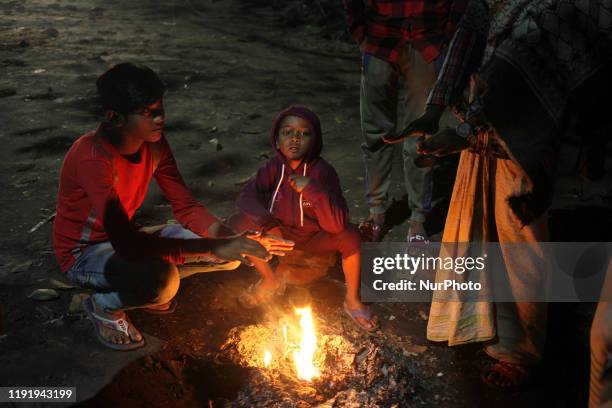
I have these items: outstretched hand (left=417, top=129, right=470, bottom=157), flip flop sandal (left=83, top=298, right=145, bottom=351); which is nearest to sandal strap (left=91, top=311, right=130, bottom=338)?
flip flop sandal (left=83, top=298, right=145, bottom=351)

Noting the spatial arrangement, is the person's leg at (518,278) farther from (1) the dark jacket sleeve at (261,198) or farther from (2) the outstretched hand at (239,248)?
(1) the dark jacket sleeve at (261,198)

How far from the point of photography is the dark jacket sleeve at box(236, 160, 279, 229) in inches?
151

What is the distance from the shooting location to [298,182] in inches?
144

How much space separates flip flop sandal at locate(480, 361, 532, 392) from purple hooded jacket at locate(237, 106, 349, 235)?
4.16ft

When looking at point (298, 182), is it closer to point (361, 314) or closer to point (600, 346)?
point (361, 314)

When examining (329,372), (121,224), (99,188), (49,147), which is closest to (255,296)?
(329,372)

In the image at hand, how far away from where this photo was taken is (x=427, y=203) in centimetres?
462

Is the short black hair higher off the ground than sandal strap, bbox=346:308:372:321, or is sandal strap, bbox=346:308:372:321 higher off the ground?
the short black hair

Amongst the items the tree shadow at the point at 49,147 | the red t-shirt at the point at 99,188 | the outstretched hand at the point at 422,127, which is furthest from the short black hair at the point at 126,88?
the tree shadow at the point at 49,147

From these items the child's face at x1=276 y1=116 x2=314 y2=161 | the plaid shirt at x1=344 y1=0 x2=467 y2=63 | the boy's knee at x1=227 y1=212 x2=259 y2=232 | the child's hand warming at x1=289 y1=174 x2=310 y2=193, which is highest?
the plaid shirt at x1=344 y1=0 x2=467 y2=63

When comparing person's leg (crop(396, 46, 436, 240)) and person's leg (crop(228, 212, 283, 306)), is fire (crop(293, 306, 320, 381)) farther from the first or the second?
person's leg (crop(396, 46, 436, 240))

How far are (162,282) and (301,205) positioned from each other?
1.08 metres

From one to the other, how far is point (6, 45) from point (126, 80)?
9.64 meters

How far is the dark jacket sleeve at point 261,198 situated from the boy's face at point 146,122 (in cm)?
84
